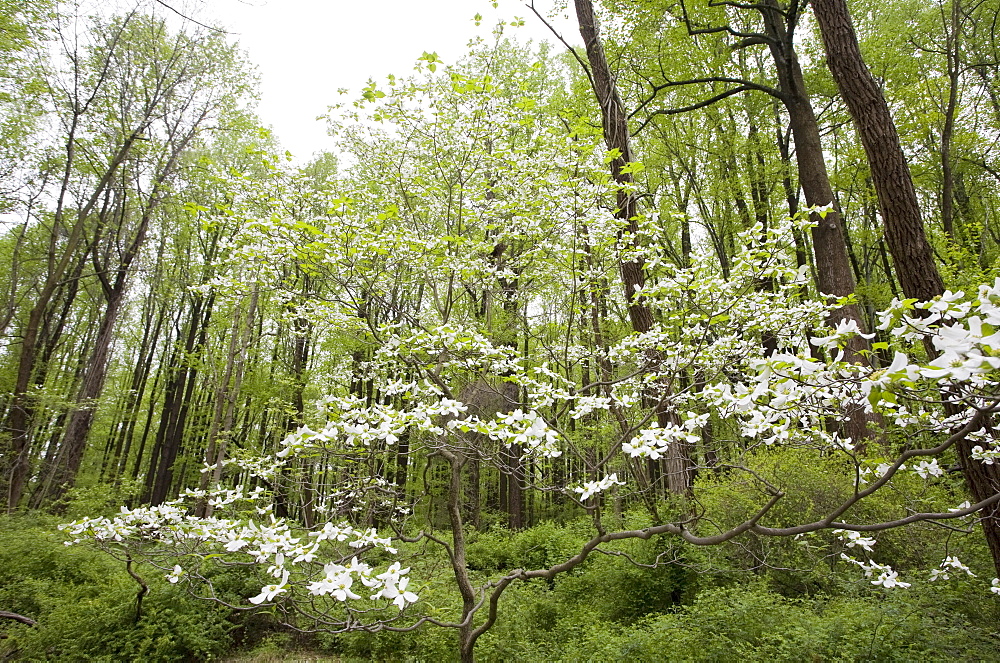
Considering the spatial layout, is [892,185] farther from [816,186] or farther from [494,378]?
[494,378]

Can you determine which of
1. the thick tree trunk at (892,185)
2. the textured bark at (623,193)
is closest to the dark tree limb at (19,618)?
the textured bark at (623,193)

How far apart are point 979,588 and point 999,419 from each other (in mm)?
2533

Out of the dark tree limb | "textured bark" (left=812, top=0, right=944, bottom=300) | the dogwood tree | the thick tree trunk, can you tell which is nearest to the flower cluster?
the dogwood tree

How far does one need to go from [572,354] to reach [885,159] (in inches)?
111

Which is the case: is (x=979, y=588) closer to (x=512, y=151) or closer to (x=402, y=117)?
(x=512, y=151)

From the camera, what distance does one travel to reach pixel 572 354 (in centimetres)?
482

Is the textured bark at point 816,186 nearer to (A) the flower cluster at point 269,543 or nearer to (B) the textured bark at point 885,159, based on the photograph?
(B) the textured bark at point 885,159

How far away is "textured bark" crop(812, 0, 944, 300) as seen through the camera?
10.3 ft

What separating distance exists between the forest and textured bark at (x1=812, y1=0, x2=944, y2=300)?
0.09 ft

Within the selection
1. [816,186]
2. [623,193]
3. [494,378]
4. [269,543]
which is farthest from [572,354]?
[816,186]

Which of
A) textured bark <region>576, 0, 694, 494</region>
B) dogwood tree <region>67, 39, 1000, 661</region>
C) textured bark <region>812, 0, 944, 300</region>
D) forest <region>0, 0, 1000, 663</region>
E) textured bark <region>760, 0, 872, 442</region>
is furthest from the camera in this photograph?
textured bark <region>760, 0, 872, 442</region>

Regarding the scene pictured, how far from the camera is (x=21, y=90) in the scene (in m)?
A: 7.95

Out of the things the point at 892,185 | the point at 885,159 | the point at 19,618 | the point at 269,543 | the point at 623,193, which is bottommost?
the point at 19,618

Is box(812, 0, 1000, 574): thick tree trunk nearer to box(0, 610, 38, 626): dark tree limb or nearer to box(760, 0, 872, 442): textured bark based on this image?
box(760, 0, 872, 442): textured bark
